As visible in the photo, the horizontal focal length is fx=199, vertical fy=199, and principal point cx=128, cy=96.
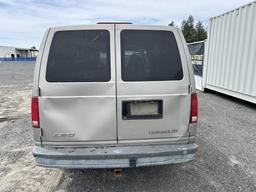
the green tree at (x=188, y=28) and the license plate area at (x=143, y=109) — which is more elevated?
the green tree at (x=188, y=28)

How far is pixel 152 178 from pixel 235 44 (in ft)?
19.5

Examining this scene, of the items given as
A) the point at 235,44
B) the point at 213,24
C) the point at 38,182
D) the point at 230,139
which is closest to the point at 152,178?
the point at 38,182

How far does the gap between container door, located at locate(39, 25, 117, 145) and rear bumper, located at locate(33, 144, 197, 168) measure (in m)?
0.11

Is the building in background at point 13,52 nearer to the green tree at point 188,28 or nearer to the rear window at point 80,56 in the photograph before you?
the green tree at point 188,28

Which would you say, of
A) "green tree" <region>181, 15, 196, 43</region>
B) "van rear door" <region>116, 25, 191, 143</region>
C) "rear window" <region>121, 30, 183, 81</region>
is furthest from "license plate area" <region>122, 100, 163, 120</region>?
"green tree" <region>181, 15, 196, 43</region>

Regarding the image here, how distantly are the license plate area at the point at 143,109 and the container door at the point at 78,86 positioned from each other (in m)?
0.15

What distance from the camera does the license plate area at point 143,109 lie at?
225cm

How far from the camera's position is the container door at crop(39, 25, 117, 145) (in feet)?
7.14

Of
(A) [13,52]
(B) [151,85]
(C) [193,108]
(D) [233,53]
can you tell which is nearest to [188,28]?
(A) [13,52]

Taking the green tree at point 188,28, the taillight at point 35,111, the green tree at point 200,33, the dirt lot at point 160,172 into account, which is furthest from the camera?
the green tree at point 188,28

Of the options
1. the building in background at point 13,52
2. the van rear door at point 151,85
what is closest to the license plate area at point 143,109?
the van rear door at point 151,85

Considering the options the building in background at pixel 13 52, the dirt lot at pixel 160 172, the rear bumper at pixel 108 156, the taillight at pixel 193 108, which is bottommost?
the dirt lot at pixel 160 172

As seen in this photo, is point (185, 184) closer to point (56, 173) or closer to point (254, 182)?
point (254, 182)

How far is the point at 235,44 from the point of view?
680 cm
